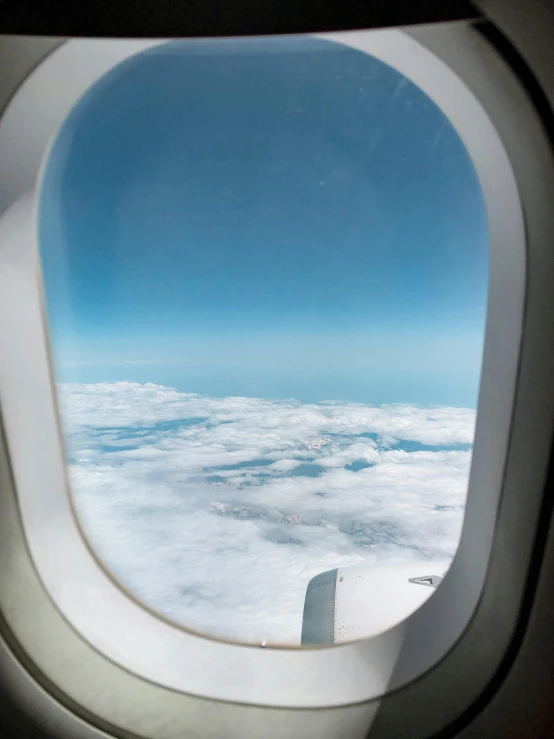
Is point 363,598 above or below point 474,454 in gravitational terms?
below

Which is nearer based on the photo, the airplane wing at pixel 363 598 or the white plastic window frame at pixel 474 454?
the white plastic window frame at pixel 474 454

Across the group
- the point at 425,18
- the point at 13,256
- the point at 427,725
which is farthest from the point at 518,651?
the point at 13,256

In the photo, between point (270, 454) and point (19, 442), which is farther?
point (270, 454)

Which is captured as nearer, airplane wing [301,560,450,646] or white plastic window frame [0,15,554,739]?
white plastic window frame [0,15,554,739]

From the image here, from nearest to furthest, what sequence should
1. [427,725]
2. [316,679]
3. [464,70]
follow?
[464,70] < [427,725] < [316,679]

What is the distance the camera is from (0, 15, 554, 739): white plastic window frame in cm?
90

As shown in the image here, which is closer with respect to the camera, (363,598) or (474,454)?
(474,454)

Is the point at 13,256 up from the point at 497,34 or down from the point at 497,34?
down

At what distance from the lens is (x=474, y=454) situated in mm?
1135

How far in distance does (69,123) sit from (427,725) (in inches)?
68.2

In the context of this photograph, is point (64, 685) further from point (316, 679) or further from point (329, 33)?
point (329, 33)

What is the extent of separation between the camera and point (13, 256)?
1.22 m

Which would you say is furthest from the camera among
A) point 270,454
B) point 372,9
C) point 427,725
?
point 270,454

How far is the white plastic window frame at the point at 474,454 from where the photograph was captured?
2.97ft
